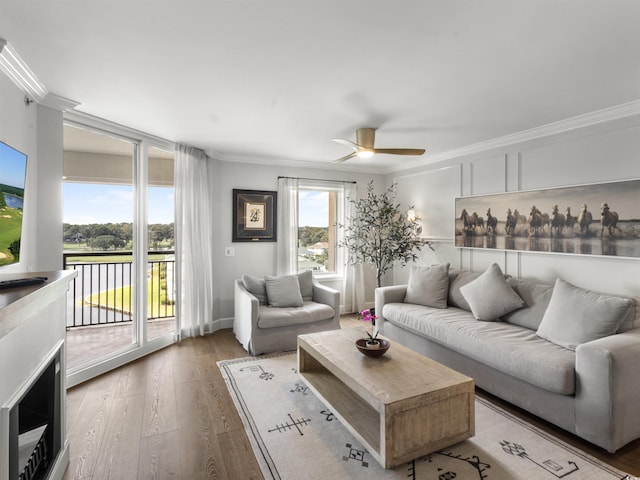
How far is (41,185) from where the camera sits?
262 centimetres

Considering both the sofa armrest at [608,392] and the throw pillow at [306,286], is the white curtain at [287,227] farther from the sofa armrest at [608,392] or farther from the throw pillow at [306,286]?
the sofa armrest at [608,392]

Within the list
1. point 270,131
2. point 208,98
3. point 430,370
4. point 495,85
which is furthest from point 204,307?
point 495,85

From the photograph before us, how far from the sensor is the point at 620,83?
2.37 m

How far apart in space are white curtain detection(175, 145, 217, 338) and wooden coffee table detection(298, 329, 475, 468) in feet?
7.54

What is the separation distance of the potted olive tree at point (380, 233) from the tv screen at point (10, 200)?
393cm

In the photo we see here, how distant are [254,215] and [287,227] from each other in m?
0.51

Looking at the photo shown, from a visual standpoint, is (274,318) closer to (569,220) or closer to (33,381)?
(33,381)

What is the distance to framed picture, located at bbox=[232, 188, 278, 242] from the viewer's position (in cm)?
469

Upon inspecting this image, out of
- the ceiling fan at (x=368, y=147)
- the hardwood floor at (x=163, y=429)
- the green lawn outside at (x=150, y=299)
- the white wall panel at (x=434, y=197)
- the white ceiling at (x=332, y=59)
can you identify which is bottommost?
the hardwood floor at (x=163, y=429)

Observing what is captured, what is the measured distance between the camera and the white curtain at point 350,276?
5.45 meters

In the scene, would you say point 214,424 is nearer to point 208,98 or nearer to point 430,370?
point 430,370

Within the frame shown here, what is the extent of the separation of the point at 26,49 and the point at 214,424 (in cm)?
265

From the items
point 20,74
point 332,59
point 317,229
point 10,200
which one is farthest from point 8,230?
point 317,229

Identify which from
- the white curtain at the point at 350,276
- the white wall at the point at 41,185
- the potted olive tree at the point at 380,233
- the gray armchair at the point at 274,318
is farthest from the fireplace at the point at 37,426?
the white curtain at the point at 350,276
